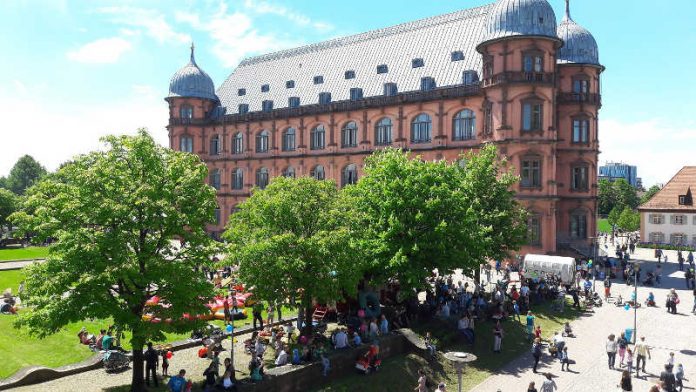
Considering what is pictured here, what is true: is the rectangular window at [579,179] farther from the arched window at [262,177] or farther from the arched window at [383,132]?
the arched window at [262,177]

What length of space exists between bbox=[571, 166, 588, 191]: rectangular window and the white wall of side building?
25.2 meters

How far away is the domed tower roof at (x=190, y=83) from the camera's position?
7619 cm

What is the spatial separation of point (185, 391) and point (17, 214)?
804 cm

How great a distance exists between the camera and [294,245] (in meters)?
23.0

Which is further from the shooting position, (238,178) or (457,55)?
(238,178)

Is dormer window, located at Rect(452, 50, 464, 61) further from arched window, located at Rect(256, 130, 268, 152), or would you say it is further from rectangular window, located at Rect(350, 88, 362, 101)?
arched window, located at Rect(256, 130, 268, 152)

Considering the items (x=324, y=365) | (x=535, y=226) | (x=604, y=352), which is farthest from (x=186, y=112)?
(x=604, y=352)

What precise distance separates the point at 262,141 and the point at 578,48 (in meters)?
40.1

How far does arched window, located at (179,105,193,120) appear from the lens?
7719 centimetres

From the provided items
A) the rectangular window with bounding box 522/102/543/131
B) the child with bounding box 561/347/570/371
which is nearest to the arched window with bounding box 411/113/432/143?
the rectangular window with bounding box 522/102/543/131

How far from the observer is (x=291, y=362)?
2266 centimetres

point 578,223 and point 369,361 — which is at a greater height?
point 578,223

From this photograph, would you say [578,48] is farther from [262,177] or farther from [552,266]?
[262,177]

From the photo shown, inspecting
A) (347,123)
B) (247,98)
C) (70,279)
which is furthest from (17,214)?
(247,98)
